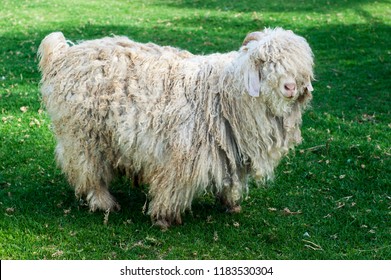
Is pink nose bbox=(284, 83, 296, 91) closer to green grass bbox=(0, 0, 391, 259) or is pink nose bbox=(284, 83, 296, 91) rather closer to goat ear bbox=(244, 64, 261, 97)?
goat ear bbox=(244, 64, 261, 97)

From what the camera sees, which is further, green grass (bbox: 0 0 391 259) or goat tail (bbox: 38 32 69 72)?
goat tail (bbox: 38 32 69 72)

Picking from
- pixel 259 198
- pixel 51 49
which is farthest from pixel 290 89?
pixel 51 49

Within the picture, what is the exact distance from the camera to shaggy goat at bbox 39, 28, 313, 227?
4.50 meters

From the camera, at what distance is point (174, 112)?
4742 millimetres

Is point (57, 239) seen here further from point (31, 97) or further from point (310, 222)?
point (31, 97)

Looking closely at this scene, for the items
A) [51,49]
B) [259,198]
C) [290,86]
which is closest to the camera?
[290,86]

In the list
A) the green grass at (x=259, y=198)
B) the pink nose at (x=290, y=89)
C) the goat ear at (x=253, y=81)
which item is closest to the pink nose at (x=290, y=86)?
the pink nose at (x=290, y=89)

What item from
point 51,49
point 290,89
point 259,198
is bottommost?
point 259,198

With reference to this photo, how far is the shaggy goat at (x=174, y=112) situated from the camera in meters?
4.50

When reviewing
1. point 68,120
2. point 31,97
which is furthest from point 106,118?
point 31,97

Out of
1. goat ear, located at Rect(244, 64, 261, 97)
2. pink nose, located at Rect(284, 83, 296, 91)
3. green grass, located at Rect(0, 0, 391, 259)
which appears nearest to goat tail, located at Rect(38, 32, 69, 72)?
green grass, located at Rect(0, 0, 391, 259)

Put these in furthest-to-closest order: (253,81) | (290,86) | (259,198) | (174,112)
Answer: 1. (259,198)
2. (174,112)
3. (253,81)
4. (290,86)

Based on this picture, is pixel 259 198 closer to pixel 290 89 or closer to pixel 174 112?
pixel 174 112

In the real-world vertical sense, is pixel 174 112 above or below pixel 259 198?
above
